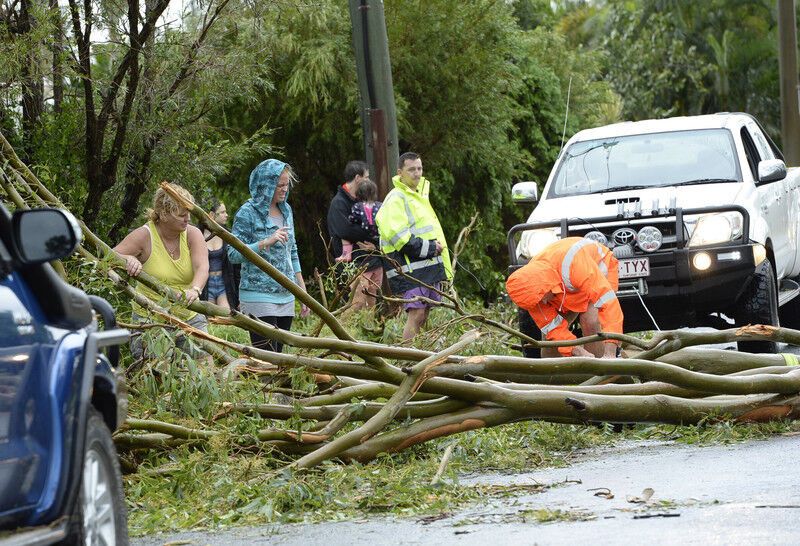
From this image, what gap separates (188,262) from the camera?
9.69 m

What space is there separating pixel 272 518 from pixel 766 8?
2094 inches

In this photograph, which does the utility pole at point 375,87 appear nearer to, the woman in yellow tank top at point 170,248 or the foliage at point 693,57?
the woman in yellow tank top at point 170,248

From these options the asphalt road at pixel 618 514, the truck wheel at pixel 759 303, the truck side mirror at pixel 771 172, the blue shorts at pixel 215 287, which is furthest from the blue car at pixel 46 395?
the truck side mirror at pixel 771 172

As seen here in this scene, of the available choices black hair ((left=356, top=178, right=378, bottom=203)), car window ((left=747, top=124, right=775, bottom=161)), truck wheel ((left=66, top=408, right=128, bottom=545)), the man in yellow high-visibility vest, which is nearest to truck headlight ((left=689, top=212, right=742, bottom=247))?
the man in yellow high-visibility vest

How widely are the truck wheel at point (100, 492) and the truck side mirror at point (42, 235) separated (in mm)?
578

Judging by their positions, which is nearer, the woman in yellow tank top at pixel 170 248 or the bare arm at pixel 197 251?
the woman in yellow tank top at pixel 170 248

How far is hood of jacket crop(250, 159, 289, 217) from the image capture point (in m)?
10.8

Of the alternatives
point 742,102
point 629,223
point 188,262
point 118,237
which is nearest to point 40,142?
point 118,237

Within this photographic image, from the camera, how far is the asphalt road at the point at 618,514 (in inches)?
217

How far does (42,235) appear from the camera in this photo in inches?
176

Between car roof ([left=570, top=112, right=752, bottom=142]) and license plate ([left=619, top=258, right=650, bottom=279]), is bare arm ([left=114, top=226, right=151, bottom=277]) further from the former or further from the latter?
car roof ([left=570, top=112, right=752, bottom=142])

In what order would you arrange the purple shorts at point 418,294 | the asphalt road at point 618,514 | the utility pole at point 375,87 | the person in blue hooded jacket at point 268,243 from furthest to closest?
the utility pole at point 375,87 < the purple shorts at point 418,294 < the person in blue hooded jacket at point 268,243 < the asphalt road at point 618,514

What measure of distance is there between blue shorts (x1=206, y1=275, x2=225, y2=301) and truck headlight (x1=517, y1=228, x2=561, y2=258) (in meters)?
2.59

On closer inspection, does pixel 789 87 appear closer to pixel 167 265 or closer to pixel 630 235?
pixel 630 235
